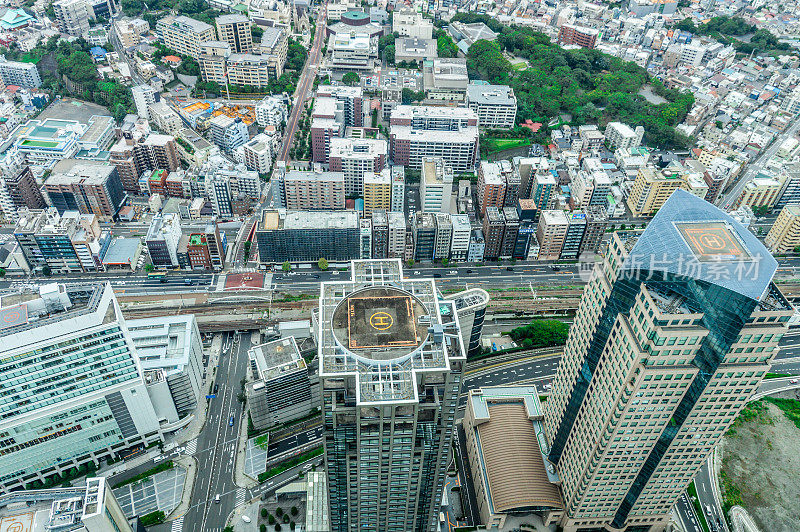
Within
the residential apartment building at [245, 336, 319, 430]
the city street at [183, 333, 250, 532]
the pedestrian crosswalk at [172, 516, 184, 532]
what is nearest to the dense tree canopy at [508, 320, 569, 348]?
the residential apartment building at [245, 336, 319, 430]

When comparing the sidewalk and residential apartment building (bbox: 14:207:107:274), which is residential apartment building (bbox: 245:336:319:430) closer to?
the sidewalk

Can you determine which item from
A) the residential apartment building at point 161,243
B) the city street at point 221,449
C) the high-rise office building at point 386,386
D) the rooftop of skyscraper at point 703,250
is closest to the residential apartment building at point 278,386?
the city street at point 221,449

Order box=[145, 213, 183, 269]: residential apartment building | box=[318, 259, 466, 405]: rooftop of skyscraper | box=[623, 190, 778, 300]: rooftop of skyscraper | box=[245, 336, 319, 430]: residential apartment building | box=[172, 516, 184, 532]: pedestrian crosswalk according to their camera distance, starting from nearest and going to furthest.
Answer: box=[318, 259, 466, 405]: rooftop of skyscraper → box=[623, 190, 778, 300]: rooftop of skyscraper → box=[172, 516, 184, 532]: pedestrian crosswalk → box=[245, 336, 319, 430]: residential apartment building → box=[145, 213, 183, 269]: residential apartment building

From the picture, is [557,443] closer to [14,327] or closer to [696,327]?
[696,327]

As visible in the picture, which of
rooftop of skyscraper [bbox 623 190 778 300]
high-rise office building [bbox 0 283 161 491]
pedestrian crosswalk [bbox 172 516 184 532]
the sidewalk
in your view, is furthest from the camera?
the sidewalk

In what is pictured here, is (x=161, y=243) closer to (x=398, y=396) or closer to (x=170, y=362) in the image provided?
(x=170, y=362)

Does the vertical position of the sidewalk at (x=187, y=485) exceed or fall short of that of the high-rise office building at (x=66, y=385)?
it falls short

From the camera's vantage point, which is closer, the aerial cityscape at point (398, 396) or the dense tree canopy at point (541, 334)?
the aerial cityscape at point (398, 396)

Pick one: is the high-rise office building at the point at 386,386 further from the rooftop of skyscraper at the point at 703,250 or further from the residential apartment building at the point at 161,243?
the residential apartment building at the point at 161,243
